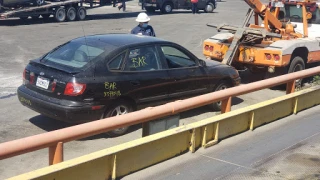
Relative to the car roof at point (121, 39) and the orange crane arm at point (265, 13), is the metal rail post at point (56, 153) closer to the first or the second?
the car roof at point (121, 39)

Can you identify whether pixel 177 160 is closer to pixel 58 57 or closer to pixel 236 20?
pixel 58 57

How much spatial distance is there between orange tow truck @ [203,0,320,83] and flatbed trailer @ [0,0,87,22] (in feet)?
48.5

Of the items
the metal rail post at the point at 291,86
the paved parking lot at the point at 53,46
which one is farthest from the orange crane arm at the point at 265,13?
the metal rail post at the point at 291,86

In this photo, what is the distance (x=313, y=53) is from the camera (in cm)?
1329

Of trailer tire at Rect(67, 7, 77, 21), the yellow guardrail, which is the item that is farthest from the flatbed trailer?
the yellow guardrail

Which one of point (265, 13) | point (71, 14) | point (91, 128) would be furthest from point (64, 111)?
point (71, 14)

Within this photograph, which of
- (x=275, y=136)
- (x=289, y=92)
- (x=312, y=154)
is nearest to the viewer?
(x=312, y=154)

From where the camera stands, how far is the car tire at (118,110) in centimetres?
830

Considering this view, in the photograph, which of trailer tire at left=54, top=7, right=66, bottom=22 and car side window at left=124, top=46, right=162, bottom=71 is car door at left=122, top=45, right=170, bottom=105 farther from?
trailer tire at left=54, top=7, right=66, bottom=22

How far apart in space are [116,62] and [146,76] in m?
0.57

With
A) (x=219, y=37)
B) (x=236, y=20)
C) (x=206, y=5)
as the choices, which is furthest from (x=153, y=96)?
(x=206, y=5)

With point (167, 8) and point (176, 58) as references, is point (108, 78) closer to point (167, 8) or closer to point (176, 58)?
point (176, 58)

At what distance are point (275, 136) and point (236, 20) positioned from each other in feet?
79.2

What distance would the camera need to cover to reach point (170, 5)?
35.2 metres
